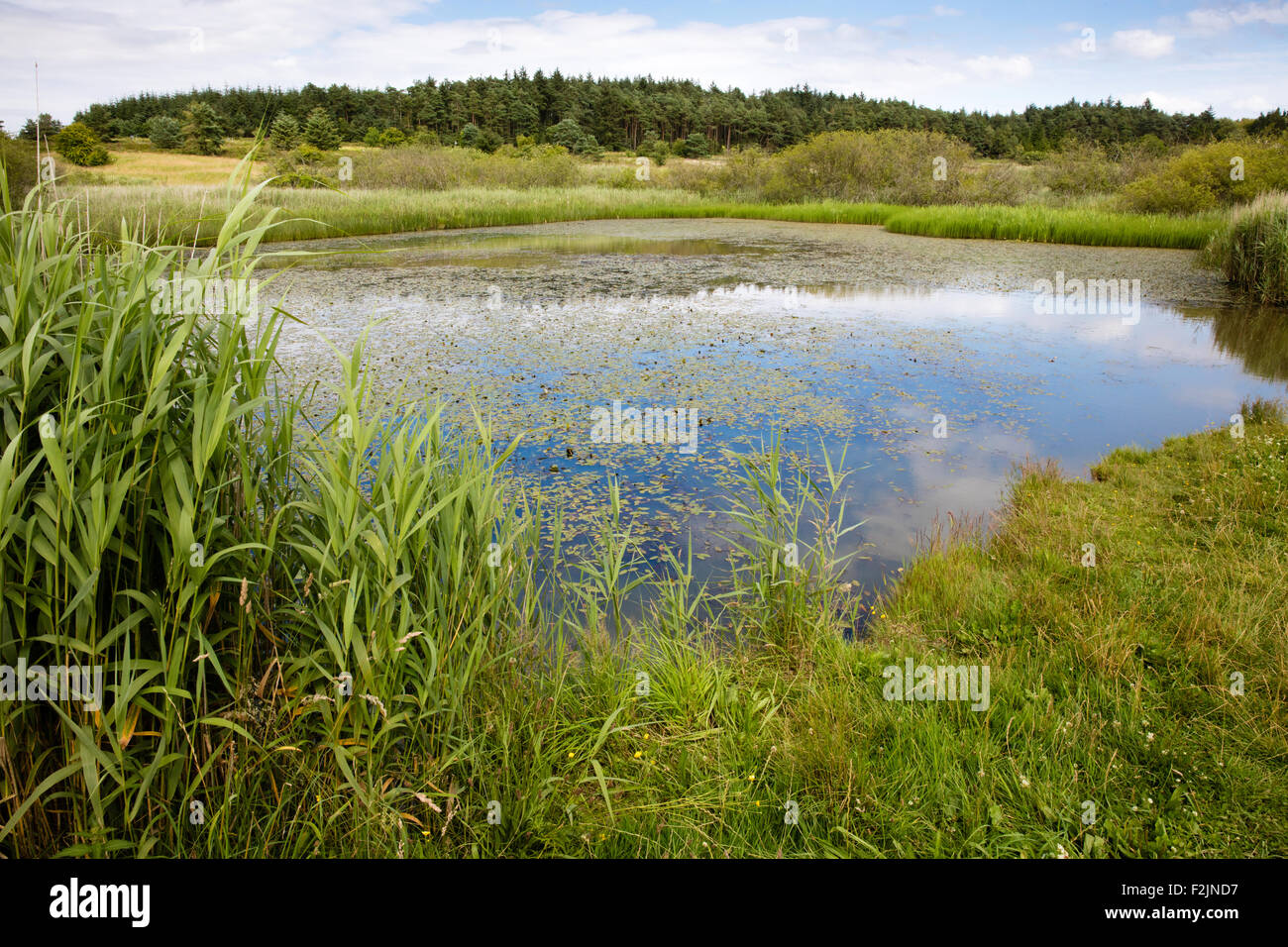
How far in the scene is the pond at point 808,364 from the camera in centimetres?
426

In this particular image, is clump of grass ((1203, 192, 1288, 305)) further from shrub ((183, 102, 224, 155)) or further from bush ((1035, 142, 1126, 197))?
shrub ((183, 102, 224, 155))

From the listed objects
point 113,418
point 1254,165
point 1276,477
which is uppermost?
point 1254,165

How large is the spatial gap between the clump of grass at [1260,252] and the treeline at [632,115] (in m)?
29.3

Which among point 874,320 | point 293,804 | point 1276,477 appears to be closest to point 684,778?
point 293,804

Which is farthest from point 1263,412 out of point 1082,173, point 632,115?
point 632,115

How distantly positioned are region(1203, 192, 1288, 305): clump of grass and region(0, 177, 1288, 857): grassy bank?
389 inches

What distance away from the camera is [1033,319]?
8.62m

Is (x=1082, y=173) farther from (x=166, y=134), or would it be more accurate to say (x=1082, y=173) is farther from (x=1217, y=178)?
(x=166, y=134)
